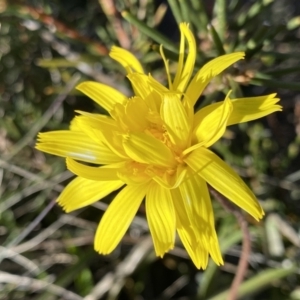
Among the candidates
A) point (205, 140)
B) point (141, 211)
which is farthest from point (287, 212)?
point (205, 140)

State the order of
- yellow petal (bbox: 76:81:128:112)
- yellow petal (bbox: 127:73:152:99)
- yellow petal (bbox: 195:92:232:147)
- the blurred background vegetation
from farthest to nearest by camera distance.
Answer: the blurred background vegetation, yellow petal (bbox: 76:81:128:112), yellow petal (bbox: 127:73:152:99), yellow petal (bbox: 195:92:232:147)

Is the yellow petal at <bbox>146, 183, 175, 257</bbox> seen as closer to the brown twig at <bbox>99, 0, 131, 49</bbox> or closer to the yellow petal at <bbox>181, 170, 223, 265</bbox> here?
the yellow petal at <bbox>181, 170, 223, 265</bbox>

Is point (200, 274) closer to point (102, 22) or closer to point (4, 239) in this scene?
point (4, 239)

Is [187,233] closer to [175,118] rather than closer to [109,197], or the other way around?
[175,118]

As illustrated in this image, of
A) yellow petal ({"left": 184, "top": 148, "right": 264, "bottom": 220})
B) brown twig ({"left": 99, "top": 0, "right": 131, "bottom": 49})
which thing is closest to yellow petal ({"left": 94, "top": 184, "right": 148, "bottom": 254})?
yellow petal ({"left": 184, "top": 148, "right": 264, "bottom": 220})

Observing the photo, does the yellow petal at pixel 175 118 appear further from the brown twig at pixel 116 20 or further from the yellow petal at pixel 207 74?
the brown twig at pixel 116 20
